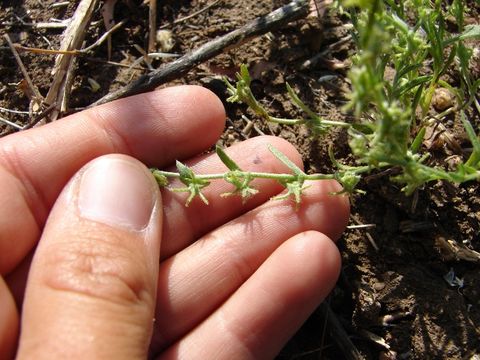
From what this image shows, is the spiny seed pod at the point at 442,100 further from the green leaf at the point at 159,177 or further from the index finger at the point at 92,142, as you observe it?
the green leaf at the point at 159,177

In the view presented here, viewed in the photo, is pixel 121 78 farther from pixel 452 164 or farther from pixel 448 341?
pixel 448 341

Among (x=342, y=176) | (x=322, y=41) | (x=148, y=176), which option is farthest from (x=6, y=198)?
(x=322, y=41)

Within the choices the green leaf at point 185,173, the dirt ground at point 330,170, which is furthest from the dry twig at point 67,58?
the green leaf at point 185,173

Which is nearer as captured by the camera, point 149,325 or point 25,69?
point 149,325

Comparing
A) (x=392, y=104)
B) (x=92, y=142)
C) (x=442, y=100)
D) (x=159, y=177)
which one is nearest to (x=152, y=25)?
(x=92, y=142)

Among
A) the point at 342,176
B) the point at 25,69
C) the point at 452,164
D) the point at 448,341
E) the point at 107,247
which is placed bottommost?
the point at 448,341

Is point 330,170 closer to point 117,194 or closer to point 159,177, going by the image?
point 159,177
